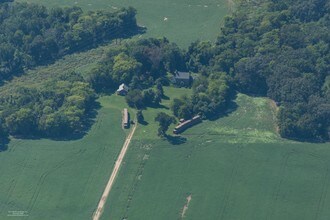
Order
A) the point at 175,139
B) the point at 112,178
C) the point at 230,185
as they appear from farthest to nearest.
Answer: the point at 175,139, the point at 112,178, the point at 230,185

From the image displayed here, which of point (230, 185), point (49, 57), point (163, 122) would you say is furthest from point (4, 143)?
point (230, 185)

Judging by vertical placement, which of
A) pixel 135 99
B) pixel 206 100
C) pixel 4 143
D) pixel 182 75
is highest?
pixel 206 100

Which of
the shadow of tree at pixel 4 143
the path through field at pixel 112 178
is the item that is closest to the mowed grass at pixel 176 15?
the path through field at pixel 112 178

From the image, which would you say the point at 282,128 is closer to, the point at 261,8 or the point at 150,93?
the point at 150,93

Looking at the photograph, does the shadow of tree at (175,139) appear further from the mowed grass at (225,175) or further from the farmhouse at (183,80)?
the farmhouse at (183,80)

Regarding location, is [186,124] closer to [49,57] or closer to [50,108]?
[50,108]

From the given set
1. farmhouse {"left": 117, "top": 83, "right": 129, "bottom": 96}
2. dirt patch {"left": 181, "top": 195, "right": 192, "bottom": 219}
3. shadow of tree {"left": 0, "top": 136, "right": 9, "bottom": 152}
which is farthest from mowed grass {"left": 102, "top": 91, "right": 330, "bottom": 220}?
shadow of tree {"left": 0, "top": 136, "right": 9, "bottom": 152}
